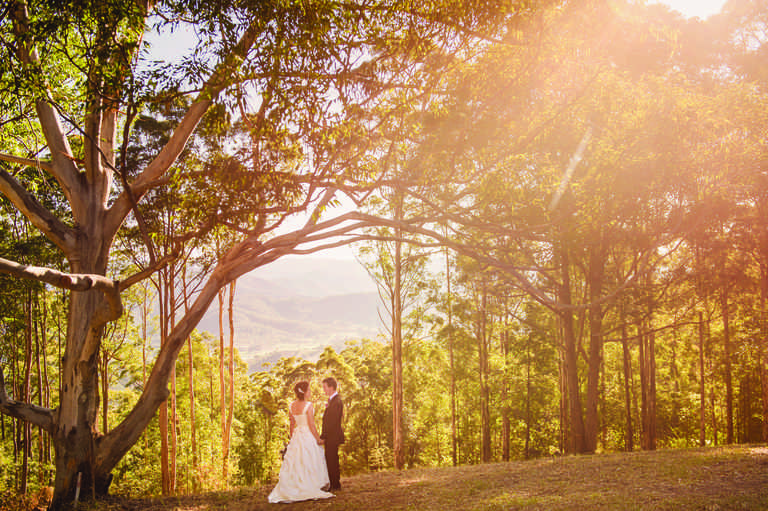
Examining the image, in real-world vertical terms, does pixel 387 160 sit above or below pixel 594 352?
above

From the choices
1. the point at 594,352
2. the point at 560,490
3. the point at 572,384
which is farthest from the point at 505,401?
the point at 560,490

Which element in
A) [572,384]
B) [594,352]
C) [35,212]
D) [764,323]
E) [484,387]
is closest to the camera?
[35,212]

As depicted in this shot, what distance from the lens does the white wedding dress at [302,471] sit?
23.0ft

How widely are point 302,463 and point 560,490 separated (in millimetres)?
3606

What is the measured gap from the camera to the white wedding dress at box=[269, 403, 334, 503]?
701cm

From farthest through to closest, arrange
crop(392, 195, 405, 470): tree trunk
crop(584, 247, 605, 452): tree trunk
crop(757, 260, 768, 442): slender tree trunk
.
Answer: crop(392, 195, 405, 470): tree trunk < crop(584, 247, 605, 452): tree trunk < crop(757, 260, 768, 442): slender tree trunk

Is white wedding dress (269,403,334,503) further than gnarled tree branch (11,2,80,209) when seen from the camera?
No

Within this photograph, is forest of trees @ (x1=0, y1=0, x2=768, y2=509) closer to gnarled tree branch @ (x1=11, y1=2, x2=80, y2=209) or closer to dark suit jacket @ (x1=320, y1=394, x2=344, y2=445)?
gnarled tree branch @ (x1=11, y1=2, x2=80, y2=209)

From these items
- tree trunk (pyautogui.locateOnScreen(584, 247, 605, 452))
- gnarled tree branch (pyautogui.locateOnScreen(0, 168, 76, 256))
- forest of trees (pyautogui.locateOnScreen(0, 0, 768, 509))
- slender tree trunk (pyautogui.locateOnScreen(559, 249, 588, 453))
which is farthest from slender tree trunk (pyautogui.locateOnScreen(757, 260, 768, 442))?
gnarled tree branch (pyautogui.locateOnScreen(0, 168, 76, 256))

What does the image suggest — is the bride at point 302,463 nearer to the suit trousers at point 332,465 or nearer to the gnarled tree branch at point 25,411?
the suit trousers at point 332,465

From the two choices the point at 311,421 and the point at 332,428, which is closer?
the point at 332,428

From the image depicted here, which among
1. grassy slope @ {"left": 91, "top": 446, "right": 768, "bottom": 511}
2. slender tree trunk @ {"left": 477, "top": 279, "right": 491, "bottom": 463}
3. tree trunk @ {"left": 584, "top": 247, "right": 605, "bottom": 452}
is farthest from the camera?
slender tree trunk @ {"left": 477, "top": 279, "right": 491, "bottom": 463}

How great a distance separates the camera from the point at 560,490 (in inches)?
250

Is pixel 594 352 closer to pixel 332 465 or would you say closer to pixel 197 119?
pixel 332 465
